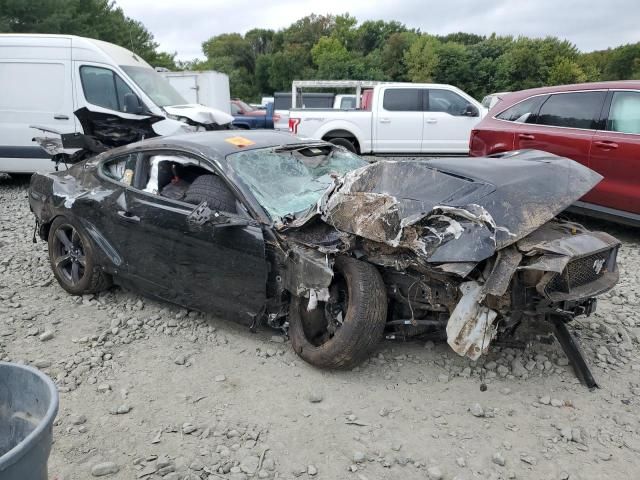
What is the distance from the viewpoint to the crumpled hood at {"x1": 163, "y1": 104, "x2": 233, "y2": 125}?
8242 millimetres

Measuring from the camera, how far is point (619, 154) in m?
5.36

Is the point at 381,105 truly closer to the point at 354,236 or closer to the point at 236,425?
the point at 354,236

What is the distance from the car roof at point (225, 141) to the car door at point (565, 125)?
3025 millimetres

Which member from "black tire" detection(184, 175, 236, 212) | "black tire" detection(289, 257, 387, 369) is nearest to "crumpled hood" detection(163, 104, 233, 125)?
"black tire" detection(184, 175, 236, 212)

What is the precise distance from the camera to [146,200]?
13.2 ft

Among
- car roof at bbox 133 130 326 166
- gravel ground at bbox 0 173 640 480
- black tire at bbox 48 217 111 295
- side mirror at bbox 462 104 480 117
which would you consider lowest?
gravel ground at bbox 0 173 640 480

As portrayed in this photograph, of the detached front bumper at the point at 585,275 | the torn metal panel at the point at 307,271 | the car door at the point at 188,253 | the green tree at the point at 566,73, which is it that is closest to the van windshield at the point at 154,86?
the car door at the point at 188,253

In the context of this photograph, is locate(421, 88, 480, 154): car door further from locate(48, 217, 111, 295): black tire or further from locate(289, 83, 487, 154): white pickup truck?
locate(48, 217, 111, 295): black tire

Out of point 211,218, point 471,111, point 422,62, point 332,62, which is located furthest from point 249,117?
point 332,62

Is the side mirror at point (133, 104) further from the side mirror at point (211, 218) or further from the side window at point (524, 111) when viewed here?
the side mirror at point (211, 218)

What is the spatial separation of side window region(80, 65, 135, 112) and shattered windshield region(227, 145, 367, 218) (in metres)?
5.25

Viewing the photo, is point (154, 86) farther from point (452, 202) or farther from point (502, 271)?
point (502, 271)

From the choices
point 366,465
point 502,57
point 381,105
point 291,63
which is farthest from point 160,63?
point 366,465

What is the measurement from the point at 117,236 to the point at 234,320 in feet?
4.27
